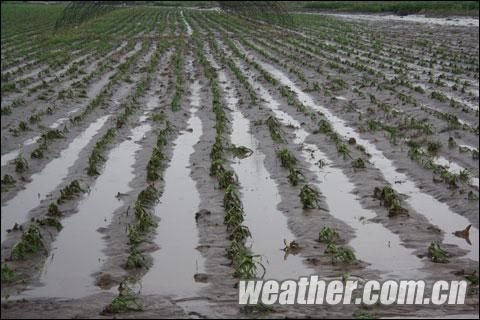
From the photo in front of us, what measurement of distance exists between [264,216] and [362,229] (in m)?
1.24

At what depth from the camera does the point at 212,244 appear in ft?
21.4

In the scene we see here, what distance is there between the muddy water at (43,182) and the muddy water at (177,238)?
1491 millimetres

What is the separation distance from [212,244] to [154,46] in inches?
892

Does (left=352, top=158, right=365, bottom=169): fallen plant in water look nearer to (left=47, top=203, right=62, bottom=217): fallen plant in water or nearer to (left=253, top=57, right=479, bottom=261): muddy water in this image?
(left=253, top=57, right=479, bottom=261): muddy water

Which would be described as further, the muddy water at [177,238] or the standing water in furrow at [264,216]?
the standing water in furrow at [264,216]

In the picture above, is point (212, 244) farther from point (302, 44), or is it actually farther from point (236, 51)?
point (302, 44)

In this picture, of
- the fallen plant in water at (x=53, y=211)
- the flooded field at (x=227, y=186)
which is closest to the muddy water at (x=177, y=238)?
the flooded field at (x=227, y=186)

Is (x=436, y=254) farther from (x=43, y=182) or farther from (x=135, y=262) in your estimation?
(x=43, y=182)

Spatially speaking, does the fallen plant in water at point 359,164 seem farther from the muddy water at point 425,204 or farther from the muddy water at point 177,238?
the muddy water at point 177,238

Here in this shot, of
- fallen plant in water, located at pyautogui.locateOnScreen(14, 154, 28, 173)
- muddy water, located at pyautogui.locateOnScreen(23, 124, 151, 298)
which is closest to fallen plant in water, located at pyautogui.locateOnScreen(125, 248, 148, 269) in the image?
muddy water, located at pyautogui.locateOnScreen(23, 124, 151, 298)

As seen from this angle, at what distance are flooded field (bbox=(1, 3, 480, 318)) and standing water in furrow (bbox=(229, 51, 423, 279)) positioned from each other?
0.03 metres

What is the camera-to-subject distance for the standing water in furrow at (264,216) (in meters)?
5.95

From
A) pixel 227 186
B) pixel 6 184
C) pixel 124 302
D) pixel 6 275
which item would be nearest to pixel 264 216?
pixel 227 186

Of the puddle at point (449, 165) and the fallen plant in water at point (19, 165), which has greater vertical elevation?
the fallen plant in water at point (19, 165)
